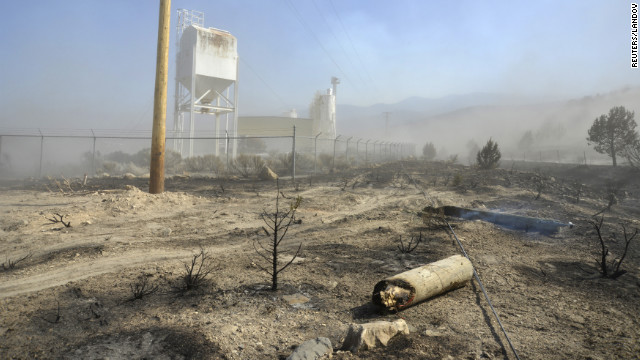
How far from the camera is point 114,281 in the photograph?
13.3 feet

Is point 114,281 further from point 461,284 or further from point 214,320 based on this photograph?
point 461,284

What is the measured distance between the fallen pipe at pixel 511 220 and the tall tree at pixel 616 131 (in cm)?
2739

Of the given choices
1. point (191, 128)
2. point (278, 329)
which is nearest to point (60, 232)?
point (278, 329)

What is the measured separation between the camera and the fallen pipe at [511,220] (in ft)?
21.8

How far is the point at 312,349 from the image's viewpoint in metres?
2.59

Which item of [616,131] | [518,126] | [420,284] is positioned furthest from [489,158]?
[518,126]

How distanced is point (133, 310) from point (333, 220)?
5.23 meters

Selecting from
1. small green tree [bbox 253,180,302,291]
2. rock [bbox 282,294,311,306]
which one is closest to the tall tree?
small green tree [bbox 253,180,302,291]

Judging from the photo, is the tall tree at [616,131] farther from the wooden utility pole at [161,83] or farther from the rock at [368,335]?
the rock at [368,335]

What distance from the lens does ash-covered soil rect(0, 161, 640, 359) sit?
278 centimetres

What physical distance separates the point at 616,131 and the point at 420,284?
112 ft

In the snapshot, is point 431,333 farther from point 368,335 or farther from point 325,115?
point 325,115

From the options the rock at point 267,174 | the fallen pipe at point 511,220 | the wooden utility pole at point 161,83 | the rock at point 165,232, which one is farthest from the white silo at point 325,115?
the rock at point 165,232

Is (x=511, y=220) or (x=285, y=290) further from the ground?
(x=511, y=220)
